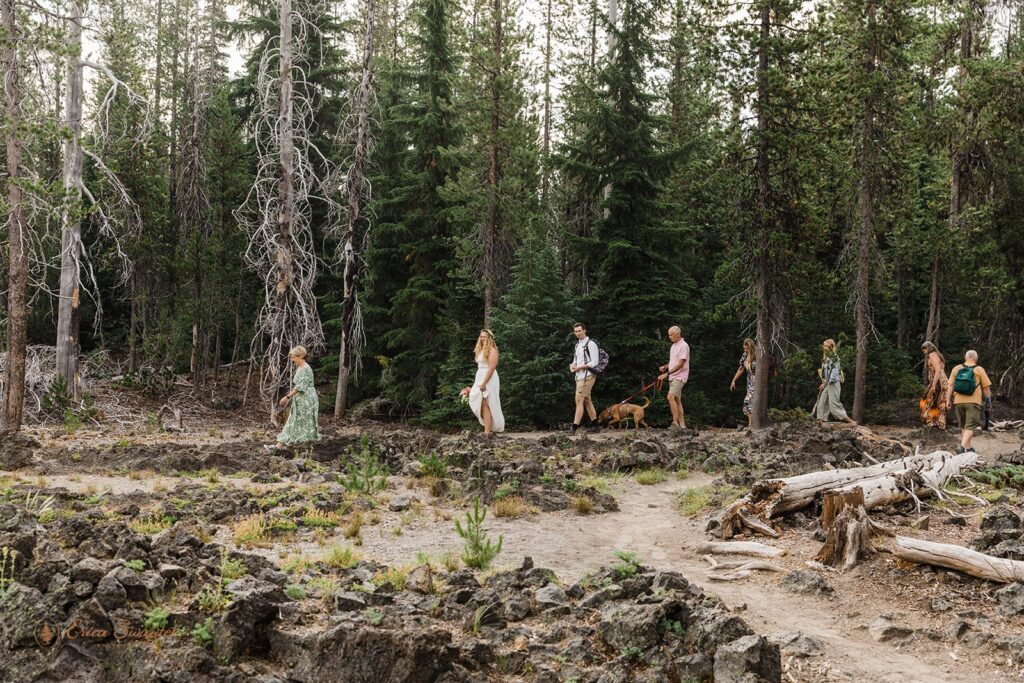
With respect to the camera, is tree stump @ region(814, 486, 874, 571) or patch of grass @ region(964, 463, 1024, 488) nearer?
tree stump @ region(814, 486, 874, 571)

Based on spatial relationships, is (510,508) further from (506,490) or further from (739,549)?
(739,549)

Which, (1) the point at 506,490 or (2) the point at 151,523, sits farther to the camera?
(1) the point at 506,490

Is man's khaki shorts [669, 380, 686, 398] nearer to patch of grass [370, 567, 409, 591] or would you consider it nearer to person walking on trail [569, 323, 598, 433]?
person walking on trail [569, 323, 598, 433]

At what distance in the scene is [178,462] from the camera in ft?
39.2

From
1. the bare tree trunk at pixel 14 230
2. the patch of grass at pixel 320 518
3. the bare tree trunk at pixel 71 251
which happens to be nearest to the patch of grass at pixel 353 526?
the patch of grass at pixel 320 518

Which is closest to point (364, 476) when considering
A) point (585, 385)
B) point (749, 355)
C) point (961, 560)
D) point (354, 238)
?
point (961, 560)

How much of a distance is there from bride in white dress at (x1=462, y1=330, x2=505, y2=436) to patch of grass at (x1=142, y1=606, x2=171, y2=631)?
8.72 meters

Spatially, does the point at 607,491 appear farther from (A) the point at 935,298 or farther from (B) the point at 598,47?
(B) the point at 598,47

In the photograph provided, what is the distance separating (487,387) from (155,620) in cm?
924

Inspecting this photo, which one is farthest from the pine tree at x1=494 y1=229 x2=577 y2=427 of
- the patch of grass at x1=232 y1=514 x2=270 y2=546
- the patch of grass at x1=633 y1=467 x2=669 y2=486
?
the patch of grass at x1=232 y1=514 x2=270 y2=546

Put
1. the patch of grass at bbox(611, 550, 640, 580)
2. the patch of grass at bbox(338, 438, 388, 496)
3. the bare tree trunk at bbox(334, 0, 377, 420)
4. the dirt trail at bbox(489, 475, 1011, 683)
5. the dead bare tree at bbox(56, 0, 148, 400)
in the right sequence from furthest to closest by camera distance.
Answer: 1. the bare tree trunk at bbox(334, 0, 377, 420)
2. the dead bare tree at bbox(56, 0, 148, 400)
3. the patch of grass at bbox(338, 438, 388, 496)
4. the patch of grass at bbox(611, 550, 640, 580)
5. the dirt trail at bbox(489, 475, 1011, 683)

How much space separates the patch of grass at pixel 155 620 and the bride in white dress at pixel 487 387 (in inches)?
343

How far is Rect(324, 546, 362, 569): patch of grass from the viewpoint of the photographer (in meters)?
6.94

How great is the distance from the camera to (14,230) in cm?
1434
